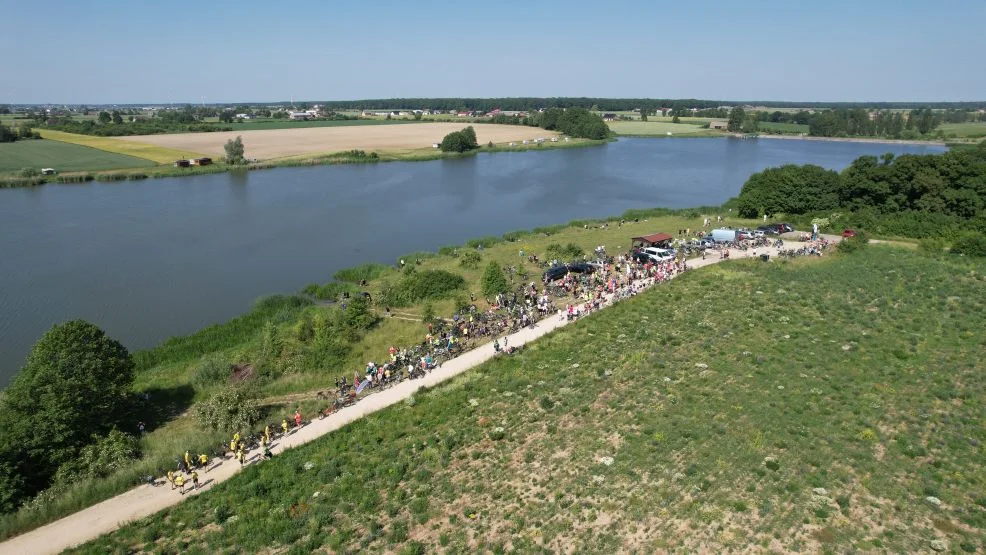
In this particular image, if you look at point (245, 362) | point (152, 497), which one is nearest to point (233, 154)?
point (245, 362)

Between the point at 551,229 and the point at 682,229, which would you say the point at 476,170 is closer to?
the point at 551,229

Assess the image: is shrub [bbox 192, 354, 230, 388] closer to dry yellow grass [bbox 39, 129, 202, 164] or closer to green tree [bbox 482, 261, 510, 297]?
green tree [bbox 482, 261, 510, 297]

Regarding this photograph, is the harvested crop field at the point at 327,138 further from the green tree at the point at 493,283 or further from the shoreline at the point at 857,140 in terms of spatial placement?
the green tree at the point at 493,283

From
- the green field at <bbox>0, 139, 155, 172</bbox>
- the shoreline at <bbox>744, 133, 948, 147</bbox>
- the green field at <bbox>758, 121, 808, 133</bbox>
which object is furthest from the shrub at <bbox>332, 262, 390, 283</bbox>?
the green field at <bbox>758, 121, 808, 133</bbox>

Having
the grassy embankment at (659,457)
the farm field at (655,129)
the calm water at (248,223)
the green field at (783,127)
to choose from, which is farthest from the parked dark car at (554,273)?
the green field at (783,127)

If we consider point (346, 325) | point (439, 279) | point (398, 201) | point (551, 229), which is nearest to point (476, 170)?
point (398, 201)
